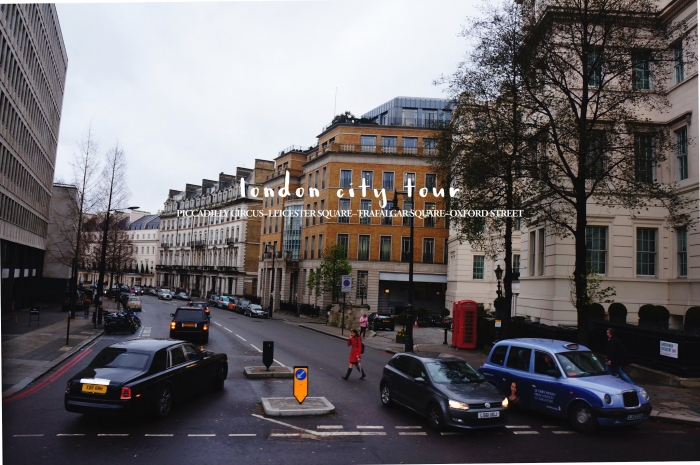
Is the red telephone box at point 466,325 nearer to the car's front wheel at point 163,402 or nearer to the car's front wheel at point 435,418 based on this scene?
the car's front wheel at point 435,418

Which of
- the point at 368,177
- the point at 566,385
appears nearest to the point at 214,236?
the point at 368,177

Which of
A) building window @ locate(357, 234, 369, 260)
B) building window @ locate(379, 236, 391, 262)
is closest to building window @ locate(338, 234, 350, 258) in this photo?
building window @ locate(357, 234, 369, 260)

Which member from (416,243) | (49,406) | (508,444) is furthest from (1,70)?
(416,243)

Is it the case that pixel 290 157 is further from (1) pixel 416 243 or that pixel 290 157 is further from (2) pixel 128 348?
(2) pixel 128 348

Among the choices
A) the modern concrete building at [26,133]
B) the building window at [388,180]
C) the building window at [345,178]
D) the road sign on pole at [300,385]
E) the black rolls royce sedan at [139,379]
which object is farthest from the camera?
the building window at [345,178]

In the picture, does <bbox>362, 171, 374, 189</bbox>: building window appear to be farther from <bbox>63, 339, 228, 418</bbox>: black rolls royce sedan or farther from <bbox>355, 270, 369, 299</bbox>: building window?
<bbox>63, 339, 228, 418</bbox>: black rolls royce sedan

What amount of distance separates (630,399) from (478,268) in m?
36.0

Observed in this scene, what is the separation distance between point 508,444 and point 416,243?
45.8m

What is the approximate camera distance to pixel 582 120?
18516 mm

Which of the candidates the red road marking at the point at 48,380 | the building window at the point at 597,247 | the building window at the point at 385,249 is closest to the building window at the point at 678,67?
the building window at the point at 597,247

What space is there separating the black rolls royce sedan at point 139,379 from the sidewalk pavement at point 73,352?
3.99 m

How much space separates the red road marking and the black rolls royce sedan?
2843mm

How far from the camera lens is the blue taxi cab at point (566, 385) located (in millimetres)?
10836

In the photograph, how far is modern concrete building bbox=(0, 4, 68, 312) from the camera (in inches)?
1270
